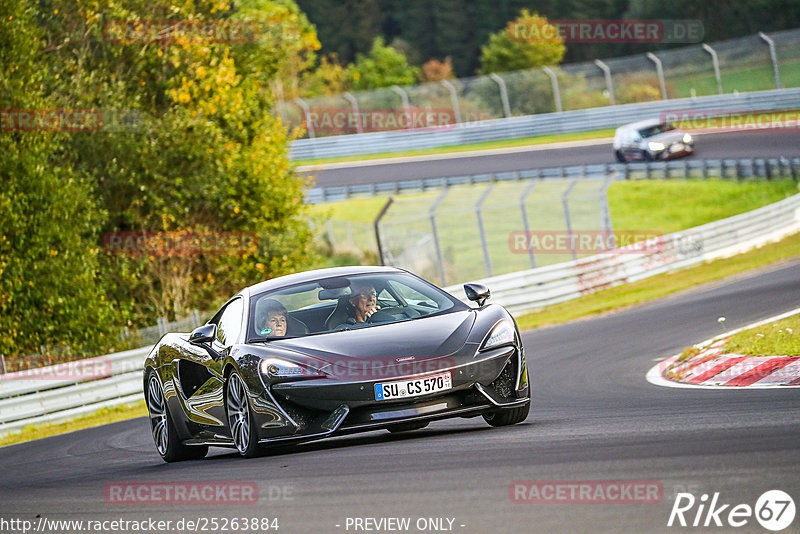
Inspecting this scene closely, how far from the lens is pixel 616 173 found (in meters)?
32.2

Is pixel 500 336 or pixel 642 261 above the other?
pixel 500 336

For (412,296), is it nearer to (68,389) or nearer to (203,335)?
(203,335)

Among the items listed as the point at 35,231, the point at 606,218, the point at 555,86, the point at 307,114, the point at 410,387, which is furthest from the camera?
the point at 307,114

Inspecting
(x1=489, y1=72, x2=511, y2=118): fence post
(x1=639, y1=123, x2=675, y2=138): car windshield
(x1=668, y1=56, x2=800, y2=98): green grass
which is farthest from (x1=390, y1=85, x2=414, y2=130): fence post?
(x1=639, y1=123, x2=675, y2=138): car windshield

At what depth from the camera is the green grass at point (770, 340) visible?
10375 mm

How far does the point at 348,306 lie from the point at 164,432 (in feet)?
7.70

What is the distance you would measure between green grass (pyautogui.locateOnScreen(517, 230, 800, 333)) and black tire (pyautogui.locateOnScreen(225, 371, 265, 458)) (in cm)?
1327

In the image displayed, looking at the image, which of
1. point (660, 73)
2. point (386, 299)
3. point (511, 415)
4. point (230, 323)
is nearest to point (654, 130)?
point (660, 73)

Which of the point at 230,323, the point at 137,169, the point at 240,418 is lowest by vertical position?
the point at 137,169

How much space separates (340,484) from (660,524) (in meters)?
2.30

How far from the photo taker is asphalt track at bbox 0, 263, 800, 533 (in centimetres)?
507

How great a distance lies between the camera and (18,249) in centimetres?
2178

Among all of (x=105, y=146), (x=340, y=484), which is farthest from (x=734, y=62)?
(x=340, y=484)

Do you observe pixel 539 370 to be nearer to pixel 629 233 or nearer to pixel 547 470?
pixel 547 470
